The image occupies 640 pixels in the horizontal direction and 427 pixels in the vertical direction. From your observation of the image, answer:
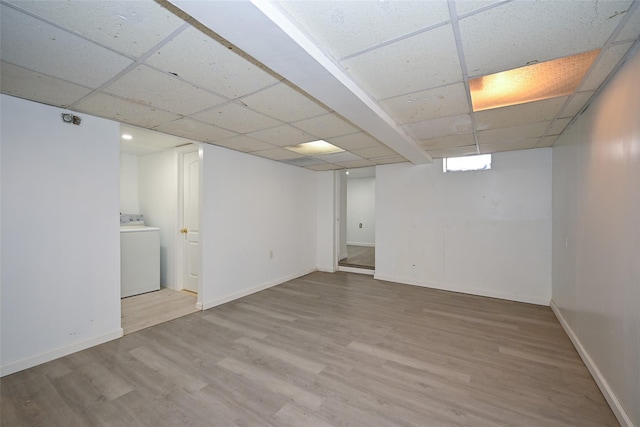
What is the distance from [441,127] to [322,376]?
111 inches

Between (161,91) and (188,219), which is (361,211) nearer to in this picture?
(188,219)

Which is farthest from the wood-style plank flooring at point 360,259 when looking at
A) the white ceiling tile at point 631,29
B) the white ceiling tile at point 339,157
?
the white ceiling tile at point 631,29

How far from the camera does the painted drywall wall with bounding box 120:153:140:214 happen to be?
187 inches

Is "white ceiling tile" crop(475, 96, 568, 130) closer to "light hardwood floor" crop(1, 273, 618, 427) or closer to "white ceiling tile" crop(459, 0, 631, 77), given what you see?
"white ceiling tile" crop(459, 0, 631, 77)

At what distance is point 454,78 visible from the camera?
73.6 inches

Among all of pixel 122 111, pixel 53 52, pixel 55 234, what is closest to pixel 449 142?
pixel 122 111

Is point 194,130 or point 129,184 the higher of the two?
point 194,130

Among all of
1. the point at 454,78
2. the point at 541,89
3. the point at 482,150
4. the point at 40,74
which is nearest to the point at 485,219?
the point at 482,150

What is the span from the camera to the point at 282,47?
55.4 inches

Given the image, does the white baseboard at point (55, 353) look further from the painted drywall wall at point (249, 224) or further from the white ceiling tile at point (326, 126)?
the white ceiling tile at point (326, 126)

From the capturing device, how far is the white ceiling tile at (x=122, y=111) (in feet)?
7.41

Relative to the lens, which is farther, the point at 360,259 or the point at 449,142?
the point at 360,259

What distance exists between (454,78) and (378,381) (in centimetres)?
243

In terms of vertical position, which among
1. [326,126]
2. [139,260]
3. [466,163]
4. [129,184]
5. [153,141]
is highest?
[153,141]
